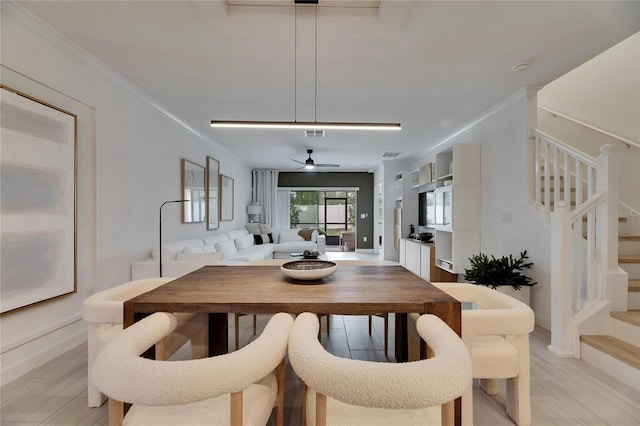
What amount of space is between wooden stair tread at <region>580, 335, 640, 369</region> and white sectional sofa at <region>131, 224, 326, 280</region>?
358 cm

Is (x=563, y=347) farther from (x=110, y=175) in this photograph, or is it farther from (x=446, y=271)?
(x=110, y=175)

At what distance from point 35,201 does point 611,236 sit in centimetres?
454

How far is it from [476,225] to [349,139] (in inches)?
103

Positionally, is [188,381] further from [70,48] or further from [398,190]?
[398,190]

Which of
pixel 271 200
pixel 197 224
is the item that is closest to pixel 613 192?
pixel 197 224

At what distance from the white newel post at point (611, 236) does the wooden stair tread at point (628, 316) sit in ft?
0.13

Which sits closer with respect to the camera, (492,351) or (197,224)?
(492,351)

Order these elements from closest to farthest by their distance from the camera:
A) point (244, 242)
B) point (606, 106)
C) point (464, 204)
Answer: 1. point (606, 106)
2. point (464, 204)
3. point (244, 242)

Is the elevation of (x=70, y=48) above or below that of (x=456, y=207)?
above

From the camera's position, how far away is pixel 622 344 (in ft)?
7.55

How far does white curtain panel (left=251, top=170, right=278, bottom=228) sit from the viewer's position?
30.3 ft

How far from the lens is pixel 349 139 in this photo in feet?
18.5

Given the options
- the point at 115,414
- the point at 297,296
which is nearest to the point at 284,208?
the point at 297,296

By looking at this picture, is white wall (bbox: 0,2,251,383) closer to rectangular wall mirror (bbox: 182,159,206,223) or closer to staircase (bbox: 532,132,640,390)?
rectangular wall mirror (bbox: 182,159,206,223)
